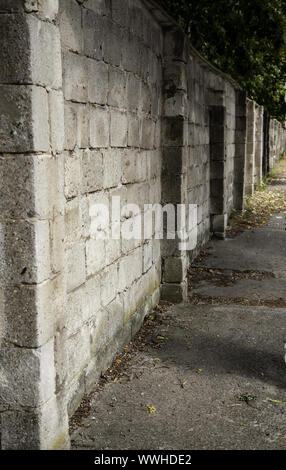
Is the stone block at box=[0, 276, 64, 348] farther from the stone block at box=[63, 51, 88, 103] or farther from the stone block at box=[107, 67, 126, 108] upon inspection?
the stone block at box=[107, 67, 126, 108]

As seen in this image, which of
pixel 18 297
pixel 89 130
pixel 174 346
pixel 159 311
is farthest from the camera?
pixel 159 311

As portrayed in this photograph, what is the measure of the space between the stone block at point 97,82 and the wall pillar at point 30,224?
1059 millimetres

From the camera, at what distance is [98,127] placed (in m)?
4.30

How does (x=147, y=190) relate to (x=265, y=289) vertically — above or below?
above

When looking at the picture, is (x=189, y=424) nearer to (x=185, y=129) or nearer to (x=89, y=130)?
(x=89, y=130)

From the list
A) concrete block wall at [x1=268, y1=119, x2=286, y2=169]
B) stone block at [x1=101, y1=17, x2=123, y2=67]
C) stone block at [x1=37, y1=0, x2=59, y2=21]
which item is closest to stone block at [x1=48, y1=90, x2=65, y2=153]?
stone block at [x1=37, y1=0, x2=59, y2=21]

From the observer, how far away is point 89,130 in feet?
13.5

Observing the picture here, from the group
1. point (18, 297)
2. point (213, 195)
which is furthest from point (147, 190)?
point (213, 195)

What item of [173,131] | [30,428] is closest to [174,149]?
[173,131]

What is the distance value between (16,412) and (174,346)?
8.13 ft

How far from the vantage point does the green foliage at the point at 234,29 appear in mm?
12914

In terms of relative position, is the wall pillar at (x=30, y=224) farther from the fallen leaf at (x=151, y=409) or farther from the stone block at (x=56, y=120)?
the fallen leaf at (x=151, y=409)

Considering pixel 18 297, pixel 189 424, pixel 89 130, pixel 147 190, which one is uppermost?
pixel 89 130

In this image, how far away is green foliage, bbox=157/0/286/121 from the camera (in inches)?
508
